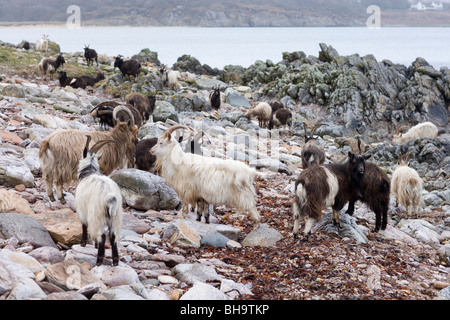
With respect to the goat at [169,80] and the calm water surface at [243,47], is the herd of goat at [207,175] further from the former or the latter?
the calm water surface at [243,47]

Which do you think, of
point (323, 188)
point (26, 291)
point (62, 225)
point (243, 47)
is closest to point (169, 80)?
point (323, 188)

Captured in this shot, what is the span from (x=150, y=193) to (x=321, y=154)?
175 inches

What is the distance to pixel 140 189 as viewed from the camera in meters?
7.36

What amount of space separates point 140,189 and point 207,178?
1.18m

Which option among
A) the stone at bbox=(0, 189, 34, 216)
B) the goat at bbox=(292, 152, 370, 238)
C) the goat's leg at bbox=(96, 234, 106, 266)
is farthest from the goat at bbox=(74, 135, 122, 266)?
the goat at bbox=(292, 152, 370, 238)

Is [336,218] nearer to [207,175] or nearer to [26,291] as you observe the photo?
[207,175]

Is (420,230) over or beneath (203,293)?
beneath

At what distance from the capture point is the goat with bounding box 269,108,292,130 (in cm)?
1798

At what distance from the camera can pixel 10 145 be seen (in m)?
8.71

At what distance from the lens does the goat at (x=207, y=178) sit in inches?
266

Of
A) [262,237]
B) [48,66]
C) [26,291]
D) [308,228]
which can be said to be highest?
[48,66]

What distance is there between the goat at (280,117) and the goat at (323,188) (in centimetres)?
1043

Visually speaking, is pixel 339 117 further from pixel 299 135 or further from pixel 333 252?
pixel 333 252
